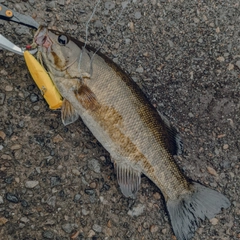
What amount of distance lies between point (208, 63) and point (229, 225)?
1377mm

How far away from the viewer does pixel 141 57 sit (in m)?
3.29

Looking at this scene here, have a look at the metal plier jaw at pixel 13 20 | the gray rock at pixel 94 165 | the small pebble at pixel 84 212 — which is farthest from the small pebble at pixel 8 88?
the small pebble at pixel 84 212

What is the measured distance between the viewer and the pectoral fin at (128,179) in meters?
2.99

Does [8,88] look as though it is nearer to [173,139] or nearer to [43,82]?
[43,82]

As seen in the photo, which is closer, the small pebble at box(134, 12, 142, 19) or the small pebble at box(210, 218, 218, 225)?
the small pebble at box(210, 218, 218, 225)

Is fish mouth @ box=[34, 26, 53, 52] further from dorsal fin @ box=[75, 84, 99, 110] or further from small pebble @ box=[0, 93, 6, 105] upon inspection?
small pebble @ box=[0, 93, 6, 105]

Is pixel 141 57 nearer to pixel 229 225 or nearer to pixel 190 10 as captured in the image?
pixel 190 10

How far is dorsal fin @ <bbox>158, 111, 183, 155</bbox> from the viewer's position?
301cm

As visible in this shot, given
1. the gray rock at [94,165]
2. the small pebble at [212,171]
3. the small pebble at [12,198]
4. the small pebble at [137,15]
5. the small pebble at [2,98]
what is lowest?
the small pebble at [12,198]

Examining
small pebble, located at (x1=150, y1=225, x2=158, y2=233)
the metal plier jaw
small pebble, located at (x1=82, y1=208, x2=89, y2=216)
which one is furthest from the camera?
small pebble, located at (x1=150, y1=225, x2=158, y2=233)

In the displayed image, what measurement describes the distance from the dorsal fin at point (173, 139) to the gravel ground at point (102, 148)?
223mm

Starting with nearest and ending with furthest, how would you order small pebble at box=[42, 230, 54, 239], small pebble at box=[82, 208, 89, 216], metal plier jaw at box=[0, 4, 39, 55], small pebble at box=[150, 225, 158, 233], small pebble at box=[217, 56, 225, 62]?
metal plier jaw at box=[0, 4, 39, 55] → small pebble at box=[42, 230, 54, 239] → small pebble at box=[82, 208, 89, 216] → small pebble at box=[150, 225, 158, 233] → small pebble at box=[217, 56, 225, 62]

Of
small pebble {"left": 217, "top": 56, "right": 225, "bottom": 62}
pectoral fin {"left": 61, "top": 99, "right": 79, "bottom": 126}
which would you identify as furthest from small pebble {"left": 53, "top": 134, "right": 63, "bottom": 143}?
small pebble {"left": 217, "top": 56, "right": 225, "bottom": 62}

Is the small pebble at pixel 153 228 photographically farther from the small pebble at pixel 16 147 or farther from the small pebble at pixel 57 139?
the small pebble at pixel 16 147
